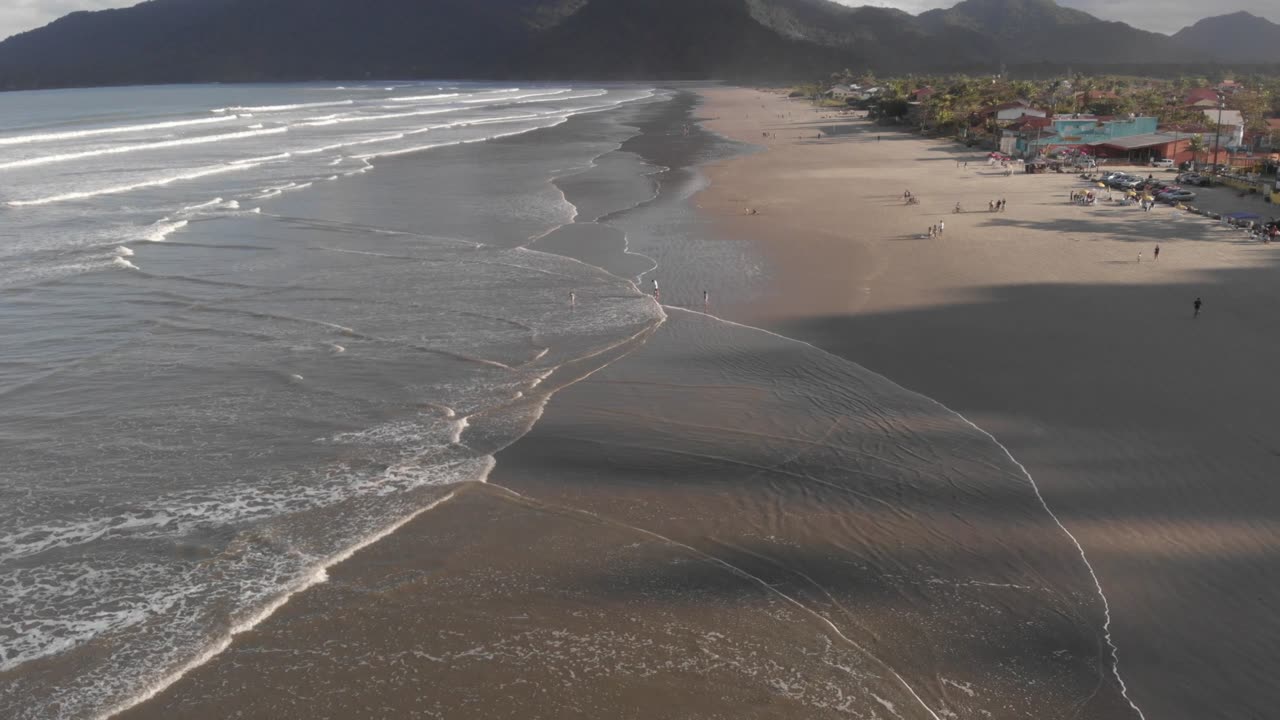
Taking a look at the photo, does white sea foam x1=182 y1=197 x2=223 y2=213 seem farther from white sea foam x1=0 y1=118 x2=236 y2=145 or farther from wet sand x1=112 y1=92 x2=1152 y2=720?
white sea foam x1=0 y1=118 x2=236 y2=145

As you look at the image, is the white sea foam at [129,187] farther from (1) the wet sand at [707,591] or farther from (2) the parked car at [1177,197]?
(2) the parked car at [1177,197]

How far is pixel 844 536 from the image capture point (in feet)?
33.8

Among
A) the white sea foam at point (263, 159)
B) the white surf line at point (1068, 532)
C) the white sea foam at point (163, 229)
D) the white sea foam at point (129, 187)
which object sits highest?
the white sea foam at point (263, 159)

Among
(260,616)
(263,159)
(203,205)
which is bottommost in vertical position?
(260,616)

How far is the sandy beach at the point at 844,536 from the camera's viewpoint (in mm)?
7996

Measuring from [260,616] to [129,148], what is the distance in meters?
53.1

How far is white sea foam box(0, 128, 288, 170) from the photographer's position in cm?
4658

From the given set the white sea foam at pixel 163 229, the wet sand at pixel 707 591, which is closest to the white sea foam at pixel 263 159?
the white sea foam at pixel 163 229

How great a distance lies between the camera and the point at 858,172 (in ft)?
140

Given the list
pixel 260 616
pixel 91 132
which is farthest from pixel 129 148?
pixel 260 616

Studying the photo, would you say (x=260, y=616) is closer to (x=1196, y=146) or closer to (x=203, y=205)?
(x=203, y=205)

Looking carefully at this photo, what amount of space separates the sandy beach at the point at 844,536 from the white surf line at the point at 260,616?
0.07 metres

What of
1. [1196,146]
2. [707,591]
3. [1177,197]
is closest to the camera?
[707,591]

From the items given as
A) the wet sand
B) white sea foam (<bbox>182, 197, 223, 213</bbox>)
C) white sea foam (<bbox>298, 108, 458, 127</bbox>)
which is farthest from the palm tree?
white sea foam (<bbox>298, 108, 458, 127</bbox>)
